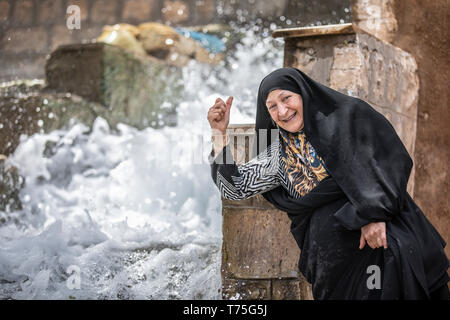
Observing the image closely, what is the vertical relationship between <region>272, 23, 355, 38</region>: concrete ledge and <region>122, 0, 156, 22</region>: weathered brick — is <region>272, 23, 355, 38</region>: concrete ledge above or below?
below

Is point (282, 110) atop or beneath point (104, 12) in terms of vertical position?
beneath

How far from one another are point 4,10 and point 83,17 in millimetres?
2011

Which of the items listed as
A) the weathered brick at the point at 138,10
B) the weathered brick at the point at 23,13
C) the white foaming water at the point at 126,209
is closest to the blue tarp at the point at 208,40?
the white foaming water at the point at 126,209

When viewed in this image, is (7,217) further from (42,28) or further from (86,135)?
(42,28)

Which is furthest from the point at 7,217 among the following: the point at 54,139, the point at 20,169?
the point at 54,139

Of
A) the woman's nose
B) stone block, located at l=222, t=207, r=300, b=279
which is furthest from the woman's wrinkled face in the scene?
stone block, located at l=222, t=207, r=300, b=279

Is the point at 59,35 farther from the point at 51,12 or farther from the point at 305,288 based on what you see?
the point at 305,288

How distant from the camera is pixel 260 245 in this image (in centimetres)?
309

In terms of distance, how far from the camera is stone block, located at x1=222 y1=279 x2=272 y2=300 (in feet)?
10.2

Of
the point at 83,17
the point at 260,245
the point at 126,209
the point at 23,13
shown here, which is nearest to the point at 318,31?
the point at 260,245

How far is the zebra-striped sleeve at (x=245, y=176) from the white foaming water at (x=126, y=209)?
106cm

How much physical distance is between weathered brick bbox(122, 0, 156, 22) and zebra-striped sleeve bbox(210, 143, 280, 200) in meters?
8.78

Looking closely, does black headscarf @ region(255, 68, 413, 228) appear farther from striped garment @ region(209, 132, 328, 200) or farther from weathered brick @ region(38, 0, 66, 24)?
weathered brick @ region(38, 0, 66, 24)
